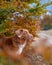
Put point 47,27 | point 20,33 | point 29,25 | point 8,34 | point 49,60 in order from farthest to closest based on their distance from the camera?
point 47,27 → point 29,25 → point 8,34 → point 20,33 → point 49,60

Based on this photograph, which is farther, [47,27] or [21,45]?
[47,27]

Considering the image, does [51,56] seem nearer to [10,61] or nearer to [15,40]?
[10,61]

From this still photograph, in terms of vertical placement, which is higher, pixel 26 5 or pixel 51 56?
pixel 26 5

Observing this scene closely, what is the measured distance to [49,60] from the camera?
40.6 inches

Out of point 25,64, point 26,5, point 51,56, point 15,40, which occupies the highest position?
point 26,5

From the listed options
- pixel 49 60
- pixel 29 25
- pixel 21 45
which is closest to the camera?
pixel 49 60

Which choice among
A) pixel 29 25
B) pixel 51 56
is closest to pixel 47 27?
pixel 29 25

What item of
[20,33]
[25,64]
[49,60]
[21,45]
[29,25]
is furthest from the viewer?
[29,25]

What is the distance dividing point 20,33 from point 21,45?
377 mm

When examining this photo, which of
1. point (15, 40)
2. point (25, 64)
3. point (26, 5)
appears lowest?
point (25, 64)

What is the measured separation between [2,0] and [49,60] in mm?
4378

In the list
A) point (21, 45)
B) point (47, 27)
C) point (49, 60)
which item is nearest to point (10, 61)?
point (49, 60)

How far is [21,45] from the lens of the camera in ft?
12.8

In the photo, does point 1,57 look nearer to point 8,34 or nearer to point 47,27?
point 8,34
